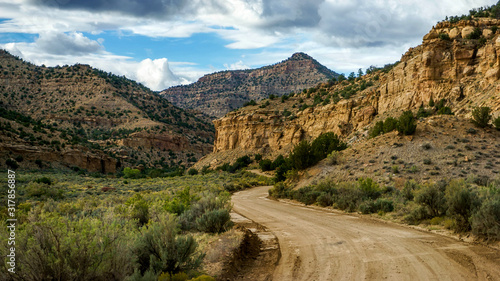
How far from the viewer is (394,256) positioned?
772cm

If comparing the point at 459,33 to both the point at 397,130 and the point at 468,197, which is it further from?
the point at 468,197

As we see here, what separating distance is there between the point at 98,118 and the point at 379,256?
9241 cm

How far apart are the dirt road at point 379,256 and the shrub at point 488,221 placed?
58 cm

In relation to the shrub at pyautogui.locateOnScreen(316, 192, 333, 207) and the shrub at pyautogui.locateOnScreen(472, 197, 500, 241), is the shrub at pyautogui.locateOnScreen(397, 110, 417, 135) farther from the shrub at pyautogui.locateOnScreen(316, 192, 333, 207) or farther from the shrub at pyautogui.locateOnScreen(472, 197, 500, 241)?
the shrub at pyautogui.locateOnScreen(472, 197, 500, 241)

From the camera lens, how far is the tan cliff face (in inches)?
1457

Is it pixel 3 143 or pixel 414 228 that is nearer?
pixel 414 228

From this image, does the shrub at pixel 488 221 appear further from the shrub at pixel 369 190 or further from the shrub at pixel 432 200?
the shrub at pixel 369 190

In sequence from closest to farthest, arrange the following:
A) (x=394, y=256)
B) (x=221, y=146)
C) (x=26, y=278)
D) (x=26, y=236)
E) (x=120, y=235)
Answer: (x=26, y=278)
(x=26, y=236)
(x=120, y=235)
(x=394, y=256)
(x=221, y=146)

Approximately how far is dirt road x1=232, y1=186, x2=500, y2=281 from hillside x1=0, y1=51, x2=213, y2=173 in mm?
58124

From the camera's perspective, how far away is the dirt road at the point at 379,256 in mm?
6551

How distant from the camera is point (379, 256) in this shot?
7.78 meters

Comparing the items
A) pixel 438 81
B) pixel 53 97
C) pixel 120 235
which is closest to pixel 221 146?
pixel 438 81

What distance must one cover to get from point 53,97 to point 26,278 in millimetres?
101303

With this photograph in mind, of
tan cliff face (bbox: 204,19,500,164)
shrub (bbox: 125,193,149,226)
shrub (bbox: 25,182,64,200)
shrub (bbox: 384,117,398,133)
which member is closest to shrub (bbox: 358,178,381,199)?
shrub (bbox: 125,193,149,226)
